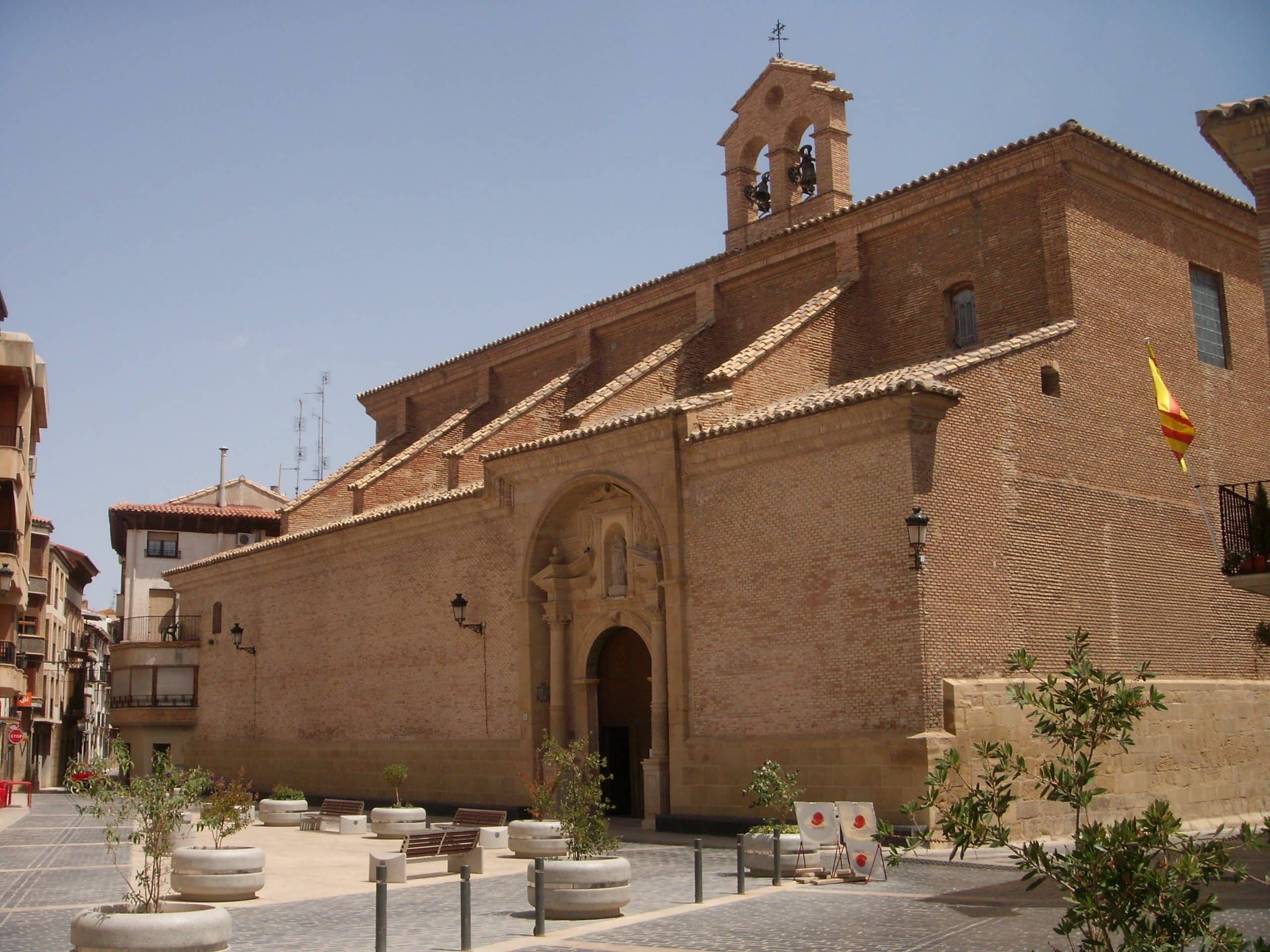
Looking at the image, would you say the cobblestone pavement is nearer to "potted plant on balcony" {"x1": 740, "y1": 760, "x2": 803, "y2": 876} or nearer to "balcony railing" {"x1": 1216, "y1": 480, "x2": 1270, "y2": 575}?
"potted plant on balcony" {"x1": 740, "y1": 760, "x2": 803, "y2": 876}

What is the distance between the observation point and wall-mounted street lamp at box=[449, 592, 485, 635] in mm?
22562

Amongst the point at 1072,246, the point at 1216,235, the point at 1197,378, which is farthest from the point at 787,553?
the point at 1216,235

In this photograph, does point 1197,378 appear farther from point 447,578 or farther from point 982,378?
point 447,578

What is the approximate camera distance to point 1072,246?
736 inches

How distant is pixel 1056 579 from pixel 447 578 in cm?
1126

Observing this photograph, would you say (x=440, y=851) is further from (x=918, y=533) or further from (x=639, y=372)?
(x=639, y=372)

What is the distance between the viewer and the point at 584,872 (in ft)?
37.2

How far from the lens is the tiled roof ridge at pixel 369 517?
2356 cm

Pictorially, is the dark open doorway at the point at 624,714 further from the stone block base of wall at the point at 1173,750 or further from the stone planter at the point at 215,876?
the stone planter at the point at 215,876

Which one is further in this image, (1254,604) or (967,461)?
(1254,604)

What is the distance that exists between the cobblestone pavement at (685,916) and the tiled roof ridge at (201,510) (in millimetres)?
29717

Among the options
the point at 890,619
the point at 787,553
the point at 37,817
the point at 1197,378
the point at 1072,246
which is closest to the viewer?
the point at 890,619

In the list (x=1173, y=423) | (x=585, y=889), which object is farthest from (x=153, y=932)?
(x=1173, y=423)

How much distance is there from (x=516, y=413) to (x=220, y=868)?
44.2 feet
